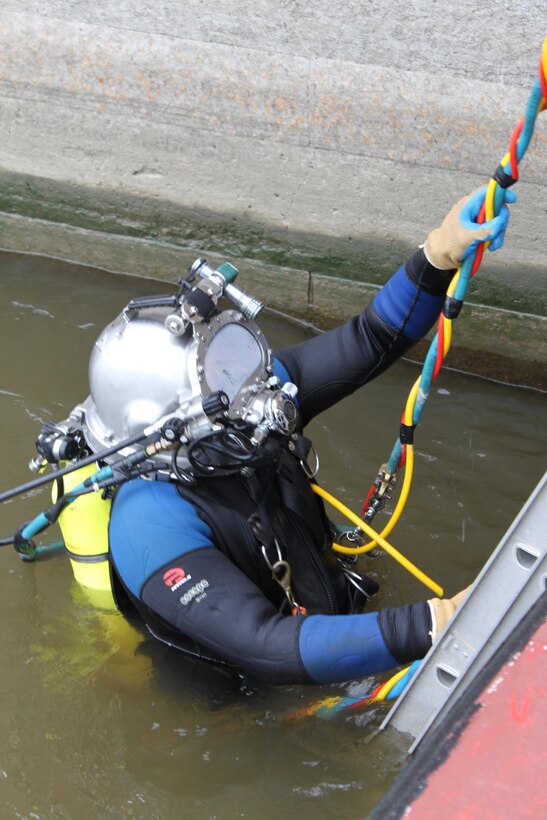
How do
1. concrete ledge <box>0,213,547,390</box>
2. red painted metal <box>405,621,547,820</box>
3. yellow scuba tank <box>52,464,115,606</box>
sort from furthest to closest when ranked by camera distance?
concrete ledge <box>0,213,547,390</box> → yellow scuba tank <box>52,464,115,606</box> → red painted metal <box>405,621,547,820</box>

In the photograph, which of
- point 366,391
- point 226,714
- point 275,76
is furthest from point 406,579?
point 275,76

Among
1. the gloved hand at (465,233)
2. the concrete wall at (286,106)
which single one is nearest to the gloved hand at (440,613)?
the gloved hand at (465,233)

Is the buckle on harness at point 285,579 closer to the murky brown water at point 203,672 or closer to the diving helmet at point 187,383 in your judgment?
the diving helmet at point 187,383

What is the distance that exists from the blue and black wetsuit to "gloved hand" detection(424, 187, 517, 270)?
85mm

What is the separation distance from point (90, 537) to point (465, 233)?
4.02 ft

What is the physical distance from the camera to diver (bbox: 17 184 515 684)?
201 cm

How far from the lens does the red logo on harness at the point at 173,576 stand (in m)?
2.09

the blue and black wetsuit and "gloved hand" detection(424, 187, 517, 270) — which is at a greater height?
"gloved hand" detection(424, 187, 517, 270)

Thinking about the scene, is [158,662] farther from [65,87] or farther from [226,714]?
[65,87]

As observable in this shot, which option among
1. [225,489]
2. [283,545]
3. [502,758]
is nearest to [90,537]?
[225,489]

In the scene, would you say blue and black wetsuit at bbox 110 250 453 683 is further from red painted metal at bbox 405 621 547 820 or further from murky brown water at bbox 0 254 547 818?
red painted metal at bbox 405 621 547 820

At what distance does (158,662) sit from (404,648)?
1.00 m

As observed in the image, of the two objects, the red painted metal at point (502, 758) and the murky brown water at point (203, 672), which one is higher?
the red painted metal at point (502, 758)

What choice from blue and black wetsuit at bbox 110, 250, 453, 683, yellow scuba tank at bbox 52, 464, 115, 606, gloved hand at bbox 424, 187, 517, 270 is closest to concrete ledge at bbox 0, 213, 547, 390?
blue and black wetsuit at bbox 110, 250, 453, 683
